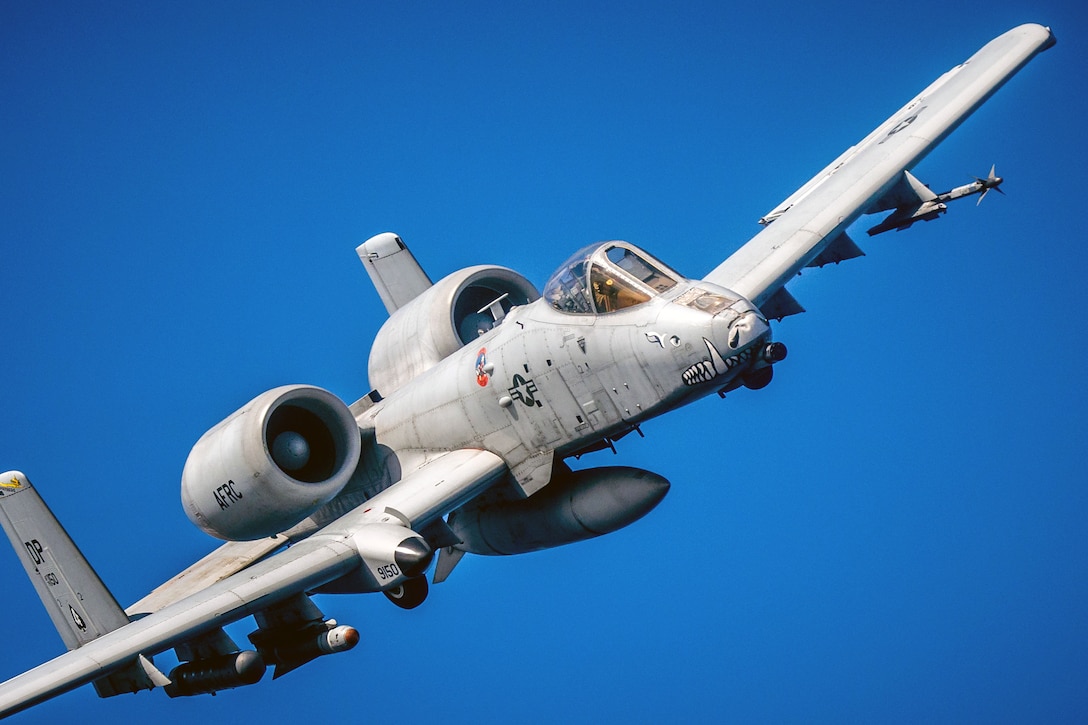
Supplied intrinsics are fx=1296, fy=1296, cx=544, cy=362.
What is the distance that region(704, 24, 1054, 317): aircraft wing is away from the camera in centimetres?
2062

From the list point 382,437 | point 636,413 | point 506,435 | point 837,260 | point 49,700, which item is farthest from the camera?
point 837,260

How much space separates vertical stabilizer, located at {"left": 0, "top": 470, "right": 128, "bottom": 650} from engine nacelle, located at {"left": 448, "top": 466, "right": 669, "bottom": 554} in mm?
5364

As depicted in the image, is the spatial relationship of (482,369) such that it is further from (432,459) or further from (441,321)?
(441,321)

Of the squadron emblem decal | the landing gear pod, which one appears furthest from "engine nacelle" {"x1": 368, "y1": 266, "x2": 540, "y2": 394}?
the landing gear pod

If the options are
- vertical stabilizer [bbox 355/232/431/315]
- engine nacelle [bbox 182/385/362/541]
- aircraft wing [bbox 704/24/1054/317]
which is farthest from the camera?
vertical stabilizer [bbox 355/232/431/315]

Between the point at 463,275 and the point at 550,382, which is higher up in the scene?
the point at 463,275

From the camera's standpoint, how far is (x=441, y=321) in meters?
21.2

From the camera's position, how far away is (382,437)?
20656 millimetres

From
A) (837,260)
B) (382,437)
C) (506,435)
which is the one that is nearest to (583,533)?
(506,435)

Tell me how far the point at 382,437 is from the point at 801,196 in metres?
8.60

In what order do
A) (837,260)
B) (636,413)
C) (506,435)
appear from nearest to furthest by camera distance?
(636,413), (506,435), (837,260)

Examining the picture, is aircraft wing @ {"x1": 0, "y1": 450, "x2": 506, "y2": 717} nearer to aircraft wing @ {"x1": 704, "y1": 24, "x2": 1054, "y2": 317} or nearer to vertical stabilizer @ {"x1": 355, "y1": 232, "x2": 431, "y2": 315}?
aircraft wing @ {"x1": 704, "y1": 24, "x2": 1054, "y2": 317}

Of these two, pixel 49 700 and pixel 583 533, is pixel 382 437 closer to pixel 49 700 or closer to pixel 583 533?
pixel 583 533

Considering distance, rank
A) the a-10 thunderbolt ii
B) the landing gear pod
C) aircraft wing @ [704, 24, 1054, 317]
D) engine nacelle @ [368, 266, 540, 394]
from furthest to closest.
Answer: engine nacelle @ [368, 266, 540, 394] → aircraft wing @ [704, 24, 1054, 317] → the landing gear pod → the a-10 thunderbolt ii
